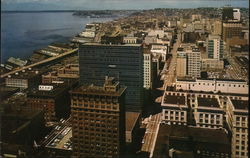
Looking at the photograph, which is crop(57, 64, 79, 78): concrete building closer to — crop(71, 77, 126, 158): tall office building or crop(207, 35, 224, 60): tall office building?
crop(71, 77, 126, 158): tall office building

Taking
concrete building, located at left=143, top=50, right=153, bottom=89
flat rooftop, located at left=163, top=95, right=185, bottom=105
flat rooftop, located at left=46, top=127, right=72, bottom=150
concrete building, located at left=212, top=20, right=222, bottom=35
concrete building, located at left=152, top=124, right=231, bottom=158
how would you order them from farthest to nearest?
1. concrete building, located at left=212, top=20, right=222, bottom=35
2. concrete building, located at left=143, top=50, right=153, bottom=89
3. flat rooftop, located at left=163, top=95, right=185, bottom=105
4. flat rooftop, located at left=46, top=127, right=72, bottom=150
5. concrete building, located at left=152, top=124, right=231, bottom=158

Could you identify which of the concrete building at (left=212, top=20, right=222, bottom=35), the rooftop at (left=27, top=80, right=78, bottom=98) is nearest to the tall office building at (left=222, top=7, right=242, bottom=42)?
the concrete building at (left=212, top=20, right=222, bottom=35)

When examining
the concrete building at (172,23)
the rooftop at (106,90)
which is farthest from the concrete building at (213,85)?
the concrete building at (172,23)

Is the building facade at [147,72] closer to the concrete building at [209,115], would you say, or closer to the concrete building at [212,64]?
the concrete building at [212,64]

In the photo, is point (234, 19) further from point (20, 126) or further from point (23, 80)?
point (23, 80)

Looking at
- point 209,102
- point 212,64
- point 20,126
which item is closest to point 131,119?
point 209,102

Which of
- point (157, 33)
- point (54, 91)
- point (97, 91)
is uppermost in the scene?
point (157, 33)
